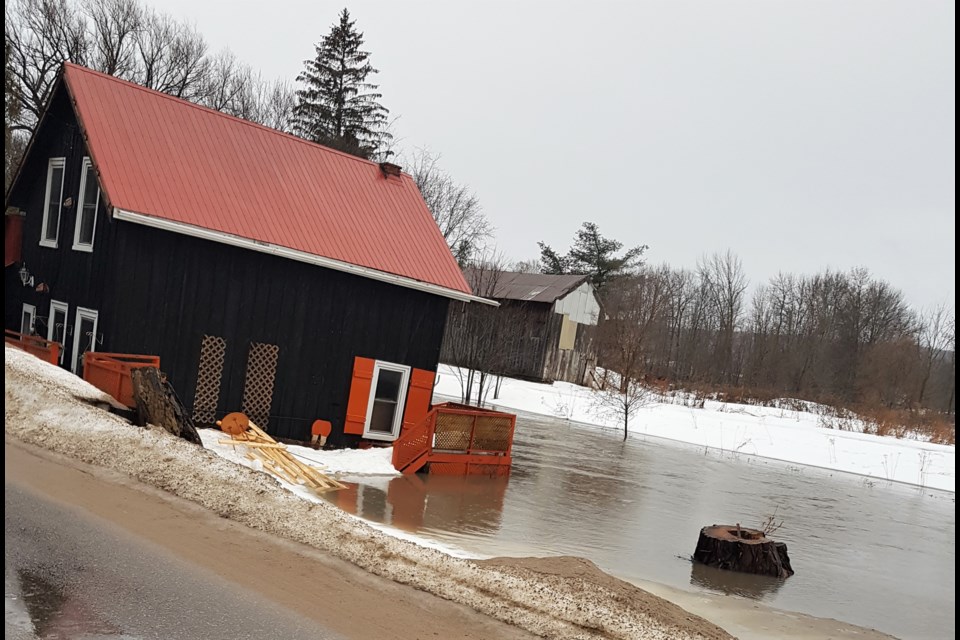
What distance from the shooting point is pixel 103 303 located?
15.5m

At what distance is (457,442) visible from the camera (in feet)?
58.6

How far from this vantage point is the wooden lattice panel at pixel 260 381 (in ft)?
55.1

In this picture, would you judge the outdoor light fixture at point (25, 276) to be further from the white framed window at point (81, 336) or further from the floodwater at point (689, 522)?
the floodwater at point (689, 522)

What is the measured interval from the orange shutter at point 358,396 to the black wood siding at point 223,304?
151 millimetres

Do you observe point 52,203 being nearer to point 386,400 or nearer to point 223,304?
point 223,304

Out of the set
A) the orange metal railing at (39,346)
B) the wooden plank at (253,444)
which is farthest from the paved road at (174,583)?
the orange metal railing at (39,346)

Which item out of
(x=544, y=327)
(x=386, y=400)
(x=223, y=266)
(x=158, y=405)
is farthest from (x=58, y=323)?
(x=544, y=327)

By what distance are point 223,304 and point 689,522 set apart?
10.0 m

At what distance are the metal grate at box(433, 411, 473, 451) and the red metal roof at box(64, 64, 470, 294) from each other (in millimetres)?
3275

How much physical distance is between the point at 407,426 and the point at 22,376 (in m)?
8.54

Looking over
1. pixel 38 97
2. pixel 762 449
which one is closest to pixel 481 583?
pixel 762 449

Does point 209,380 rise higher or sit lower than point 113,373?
lower

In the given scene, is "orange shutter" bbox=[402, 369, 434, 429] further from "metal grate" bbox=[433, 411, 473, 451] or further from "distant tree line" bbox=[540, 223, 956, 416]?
"distant tree line" bbox=[540, 223, 956, 416]

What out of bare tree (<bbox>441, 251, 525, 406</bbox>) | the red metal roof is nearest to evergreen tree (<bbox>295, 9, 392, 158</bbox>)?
bare tree (<bbox>441, 251, 525, 406</bbox>)
